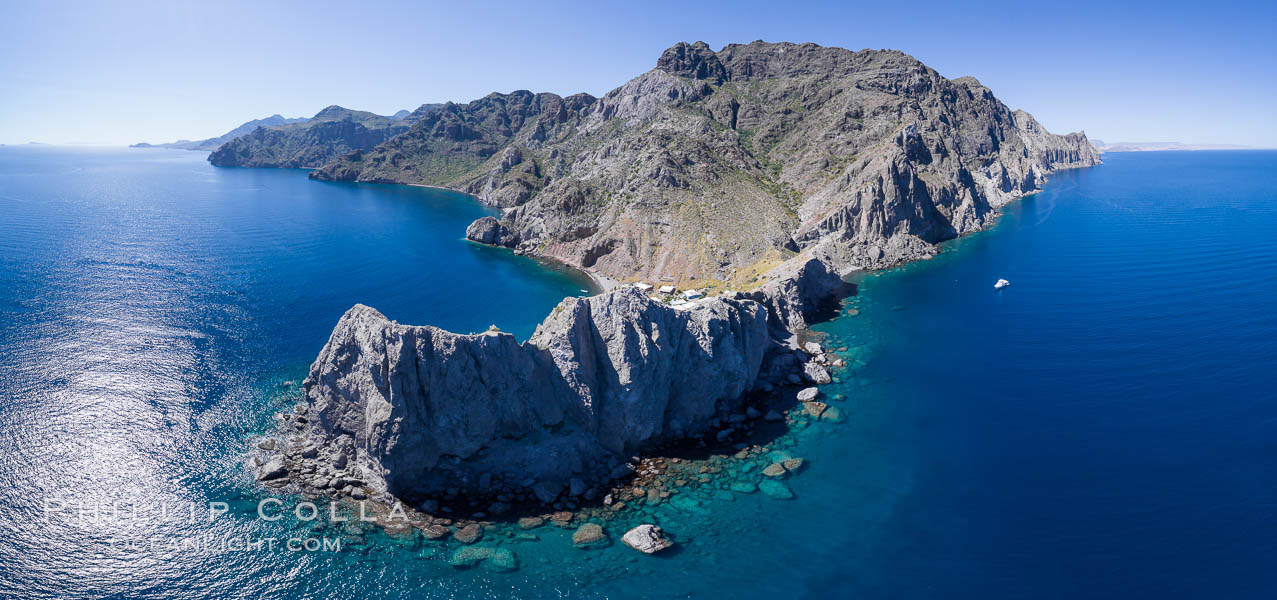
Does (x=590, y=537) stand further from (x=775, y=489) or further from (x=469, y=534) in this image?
(x=775, y=489)

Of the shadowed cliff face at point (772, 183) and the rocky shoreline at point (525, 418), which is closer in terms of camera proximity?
the rocky shoreline at point (525, 418)

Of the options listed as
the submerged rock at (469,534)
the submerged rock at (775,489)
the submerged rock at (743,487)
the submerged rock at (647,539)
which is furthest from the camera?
the submerged rock at (743,487)

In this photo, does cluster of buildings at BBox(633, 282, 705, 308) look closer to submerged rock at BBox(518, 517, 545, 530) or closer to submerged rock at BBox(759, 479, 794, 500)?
submerged rock at BBox(759, 479, 794, 500)

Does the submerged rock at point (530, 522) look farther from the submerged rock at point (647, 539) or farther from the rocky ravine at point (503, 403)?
the submerged rock at point (647, 539)

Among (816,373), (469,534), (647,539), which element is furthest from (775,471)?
(469,534)

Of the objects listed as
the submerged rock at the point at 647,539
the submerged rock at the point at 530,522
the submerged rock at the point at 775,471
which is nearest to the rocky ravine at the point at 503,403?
the submerged rock at the point at 530,522

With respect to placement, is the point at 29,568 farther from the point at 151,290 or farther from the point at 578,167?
the point at 578,167
